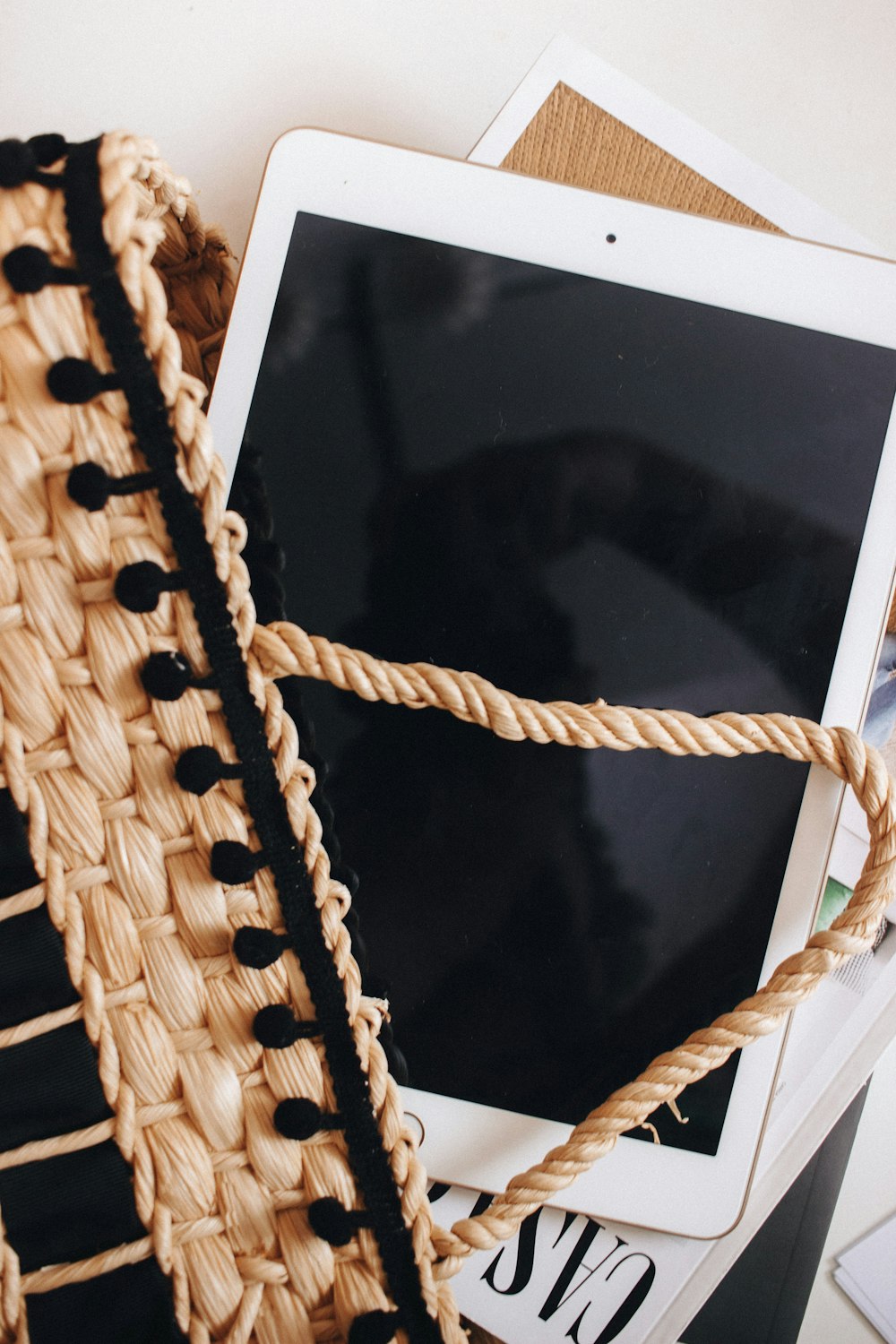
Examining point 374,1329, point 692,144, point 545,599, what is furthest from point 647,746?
point 692,144

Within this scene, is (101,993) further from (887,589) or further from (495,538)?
(887,589)

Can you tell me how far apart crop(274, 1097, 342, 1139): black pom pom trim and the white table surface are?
1.10 feet

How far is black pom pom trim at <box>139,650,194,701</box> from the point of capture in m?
0.23

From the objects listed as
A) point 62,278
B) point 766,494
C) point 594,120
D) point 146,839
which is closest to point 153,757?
point 146,839

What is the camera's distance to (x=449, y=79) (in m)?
0.41

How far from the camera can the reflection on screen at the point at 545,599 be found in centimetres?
32

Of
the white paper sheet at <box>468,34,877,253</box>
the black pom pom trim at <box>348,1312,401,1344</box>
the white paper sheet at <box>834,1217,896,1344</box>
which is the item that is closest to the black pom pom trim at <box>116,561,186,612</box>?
the black pom pom trim at <box>348,1312,401,1344</box>

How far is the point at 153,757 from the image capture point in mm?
240

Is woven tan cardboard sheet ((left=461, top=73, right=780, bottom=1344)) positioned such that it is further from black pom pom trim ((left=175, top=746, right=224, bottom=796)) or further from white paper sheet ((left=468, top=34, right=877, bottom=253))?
black pom pom trim ((left=175, top=746, right=224, bottom=796))

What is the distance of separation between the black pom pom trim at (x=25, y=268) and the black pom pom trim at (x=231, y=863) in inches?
5.9

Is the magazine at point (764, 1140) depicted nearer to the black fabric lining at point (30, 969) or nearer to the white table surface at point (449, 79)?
the white table surface at point (449, 79)

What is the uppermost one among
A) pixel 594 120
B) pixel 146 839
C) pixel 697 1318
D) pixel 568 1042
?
pixel 594 120

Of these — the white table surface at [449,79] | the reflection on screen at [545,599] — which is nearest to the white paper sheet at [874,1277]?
the white table surface at [449,79]

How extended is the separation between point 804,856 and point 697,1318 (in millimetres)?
264
